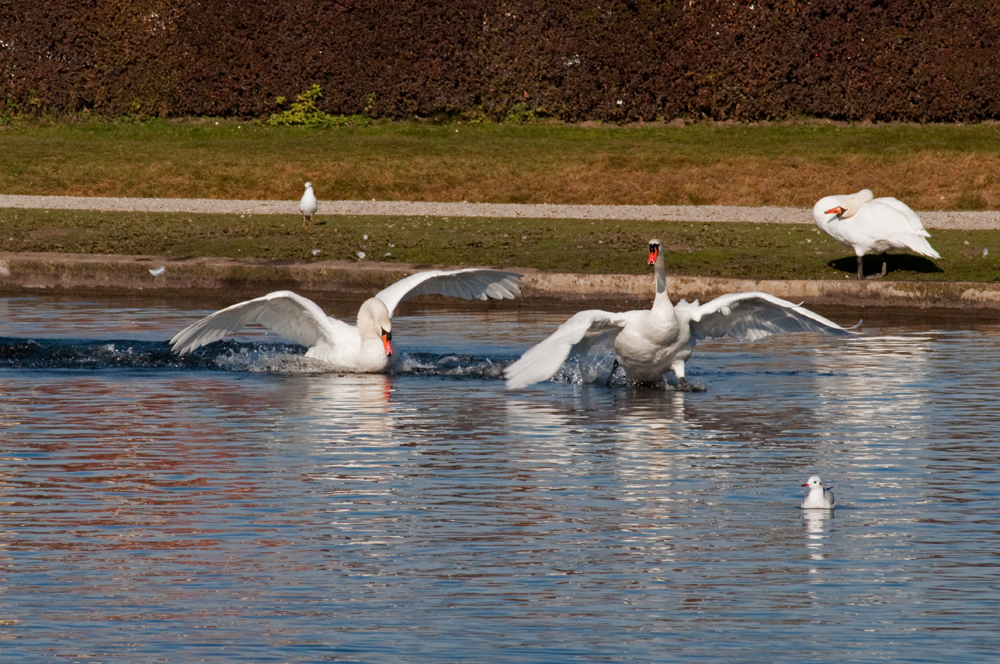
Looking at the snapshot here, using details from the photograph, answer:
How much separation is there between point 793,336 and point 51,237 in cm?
931

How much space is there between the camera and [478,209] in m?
23.7

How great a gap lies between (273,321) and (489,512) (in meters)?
5.41

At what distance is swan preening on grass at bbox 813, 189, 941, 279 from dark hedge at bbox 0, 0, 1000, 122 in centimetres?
1216

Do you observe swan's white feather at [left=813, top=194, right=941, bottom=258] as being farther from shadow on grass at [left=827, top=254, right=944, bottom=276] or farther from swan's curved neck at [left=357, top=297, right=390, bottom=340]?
swan's curved neck at [left=357, top=297, right=390, bottom=340]

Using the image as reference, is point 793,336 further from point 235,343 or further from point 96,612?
point 96,612

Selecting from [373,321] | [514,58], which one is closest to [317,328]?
[373,321]

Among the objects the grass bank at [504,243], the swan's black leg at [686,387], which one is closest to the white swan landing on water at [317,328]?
the swan's black leg at [686,387]

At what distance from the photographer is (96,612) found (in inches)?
225

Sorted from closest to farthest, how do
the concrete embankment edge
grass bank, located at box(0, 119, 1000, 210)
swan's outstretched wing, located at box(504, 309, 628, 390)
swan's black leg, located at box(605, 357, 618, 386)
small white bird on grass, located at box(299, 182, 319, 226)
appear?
swan's outstretched wing, located at box(504, 309, 628, 390), swan's black leg, located at box(605, 357, 618, 386), the concrete embankment edge, small white bird on grass, located at box(299, 182, 319, 226), grass bank, located at box(0, 119, 1000, 210)

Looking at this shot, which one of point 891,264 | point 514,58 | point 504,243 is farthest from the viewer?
point 514,58

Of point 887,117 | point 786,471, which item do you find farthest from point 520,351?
point 887,117

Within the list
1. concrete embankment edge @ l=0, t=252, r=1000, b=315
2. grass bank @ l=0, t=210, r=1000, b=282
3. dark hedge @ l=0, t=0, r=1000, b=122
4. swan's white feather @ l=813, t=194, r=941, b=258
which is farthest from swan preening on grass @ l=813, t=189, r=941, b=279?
dark hedge @ l=0, t=0, r=1000, b=122

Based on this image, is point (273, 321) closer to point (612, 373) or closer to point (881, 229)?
point (612, 373)

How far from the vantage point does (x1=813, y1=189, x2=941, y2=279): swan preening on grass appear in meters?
16.2
